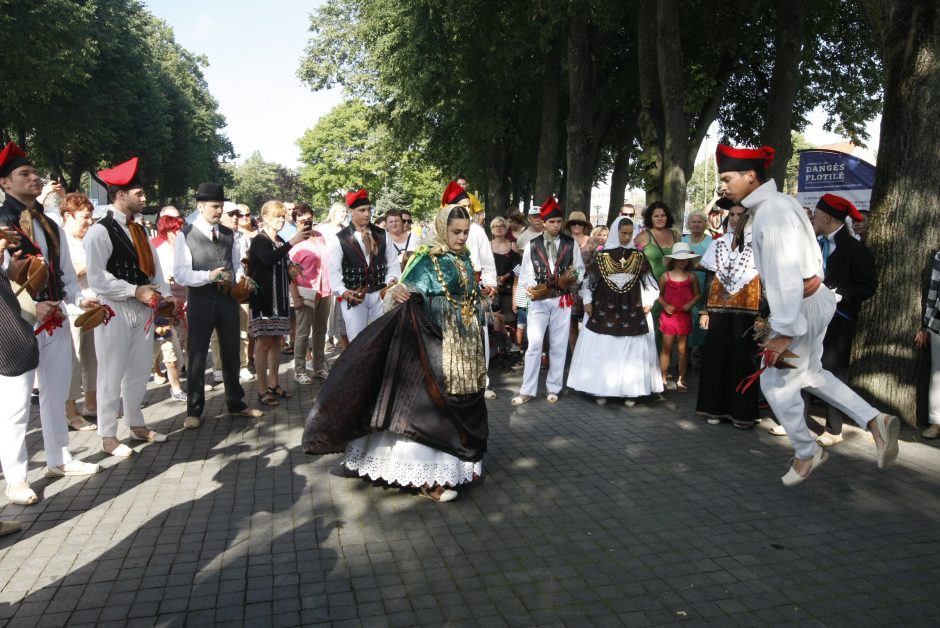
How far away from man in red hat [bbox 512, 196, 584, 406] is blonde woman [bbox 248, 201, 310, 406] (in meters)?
2.75

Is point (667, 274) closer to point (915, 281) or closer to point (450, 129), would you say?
point (915, 281)

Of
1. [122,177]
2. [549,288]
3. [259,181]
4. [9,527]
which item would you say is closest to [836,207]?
[549,288]

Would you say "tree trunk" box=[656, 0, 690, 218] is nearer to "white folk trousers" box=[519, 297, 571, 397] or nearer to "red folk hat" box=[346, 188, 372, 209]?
"white folk trousers" box=[519, 297, 571, 397]

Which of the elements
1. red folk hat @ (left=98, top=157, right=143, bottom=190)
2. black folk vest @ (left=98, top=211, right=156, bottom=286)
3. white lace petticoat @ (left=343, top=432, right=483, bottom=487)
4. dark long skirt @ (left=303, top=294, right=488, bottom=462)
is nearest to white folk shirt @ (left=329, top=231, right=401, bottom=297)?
black folk vest @ (left=98, top=211, right=156, bottom=286)

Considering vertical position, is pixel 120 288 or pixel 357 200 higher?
pixel 357 200

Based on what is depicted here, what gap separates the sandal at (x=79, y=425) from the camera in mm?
7305

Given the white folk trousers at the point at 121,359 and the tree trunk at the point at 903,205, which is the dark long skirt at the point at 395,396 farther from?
the tree trunk at the point at 903,205

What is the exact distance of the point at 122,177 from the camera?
6.27 m

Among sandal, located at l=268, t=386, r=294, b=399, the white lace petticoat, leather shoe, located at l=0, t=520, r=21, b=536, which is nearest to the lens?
leather shoe, located at l=0, t=520, r=21, b=536

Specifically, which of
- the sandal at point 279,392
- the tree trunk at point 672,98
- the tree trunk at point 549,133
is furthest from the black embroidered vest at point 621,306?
the tree trunk at point 549,133

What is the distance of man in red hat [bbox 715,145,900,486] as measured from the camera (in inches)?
200

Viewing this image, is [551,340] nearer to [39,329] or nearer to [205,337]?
[205,337]

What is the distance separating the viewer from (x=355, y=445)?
558 centimetres

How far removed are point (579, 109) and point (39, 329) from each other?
42.6 ft
